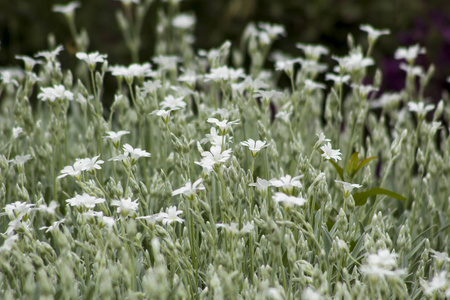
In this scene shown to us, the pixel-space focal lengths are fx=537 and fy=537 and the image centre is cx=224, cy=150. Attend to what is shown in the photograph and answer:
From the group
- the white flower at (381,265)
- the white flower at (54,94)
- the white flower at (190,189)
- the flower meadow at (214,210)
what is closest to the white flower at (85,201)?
the flower meadow at (214,210)

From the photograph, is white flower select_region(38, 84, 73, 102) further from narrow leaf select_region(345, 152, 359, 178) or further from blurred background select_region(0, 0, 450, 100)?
blurred background select_region(0, 0, 450, 100)

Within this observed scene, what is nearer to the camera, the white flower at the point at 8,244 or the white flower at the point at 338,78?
the white flower at the point at 8,244

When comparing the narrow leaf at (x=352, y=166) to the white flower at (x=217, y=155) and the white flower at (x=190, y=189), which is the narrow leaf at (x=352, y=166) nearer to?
the white flower at (x=217, y=155)

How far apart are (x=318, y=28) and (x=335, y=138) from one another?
290 cm

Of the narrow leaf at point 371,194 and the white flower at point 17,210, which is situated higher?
the white flower at point 17,210

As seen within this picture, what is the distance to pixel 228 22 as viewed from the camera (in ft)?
19.0

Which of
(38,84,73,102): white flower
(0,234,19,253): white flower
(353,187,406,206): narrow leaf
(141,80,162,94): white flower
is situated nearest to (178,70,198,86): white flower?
(141,80,162,94): white flower

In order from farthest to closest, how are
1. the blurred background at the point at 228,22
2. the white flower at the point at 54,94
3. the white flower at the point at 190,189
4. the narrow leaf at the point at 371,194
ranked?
the blurred background at the point at 228,22 → the white flower at the point at 54,94 → the narrow leaf at the point at 371,194 → the white flower at the point at 190,189

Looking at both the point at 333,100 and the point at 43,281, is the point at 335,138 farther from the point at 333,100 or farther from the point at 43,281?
the point at 43,281

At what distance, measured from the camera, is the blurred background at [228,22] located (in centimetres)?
549

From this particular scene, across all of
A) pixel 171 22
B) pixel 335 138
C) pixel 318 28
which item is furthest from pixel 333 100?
pixel 318 28

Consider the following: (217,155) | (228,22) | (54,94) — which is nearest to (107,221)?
(217,155)

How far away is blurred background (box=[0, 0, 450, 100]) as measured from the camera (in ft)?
18.0

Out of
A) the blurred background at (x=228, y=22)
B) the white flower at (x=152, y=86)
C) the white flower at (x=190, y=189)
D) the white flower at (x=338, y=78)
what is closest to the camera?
the white flower at (x=190, y=189)
